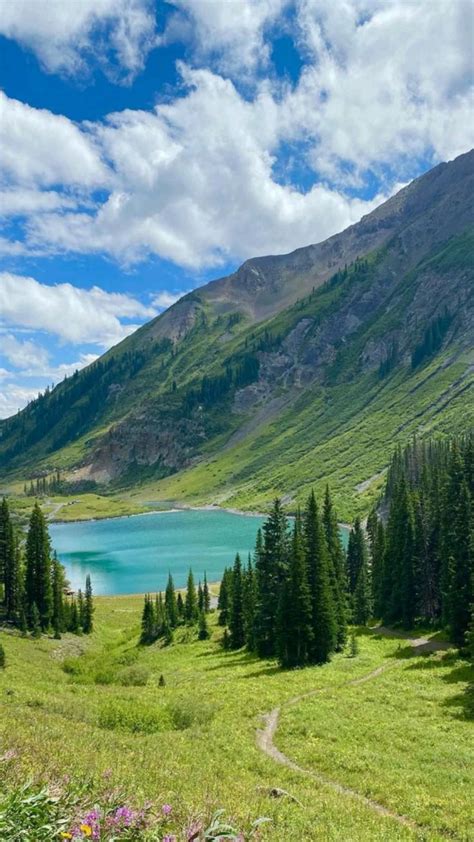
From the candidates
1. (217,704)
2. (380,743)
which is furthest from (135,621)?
(380,743)

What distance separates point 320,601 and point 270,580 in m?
9.92

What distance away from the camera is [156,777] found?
44.8 ft

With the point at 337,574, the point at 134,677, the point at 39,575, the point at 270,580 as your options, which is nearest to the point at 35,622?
the point at 39,575

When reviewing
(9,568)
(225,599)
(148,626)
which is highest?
(9,568)

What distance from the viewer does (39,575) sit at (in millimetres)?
81125

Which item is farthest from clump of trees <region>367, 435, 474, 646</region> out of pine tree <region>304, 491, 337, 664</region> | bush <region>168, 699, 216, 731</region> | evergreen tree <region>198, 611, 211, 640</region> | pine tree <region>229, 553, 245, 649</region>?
bush <region>168, 699, 216, 731</region>

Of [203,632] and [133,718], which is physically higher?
[133,718]

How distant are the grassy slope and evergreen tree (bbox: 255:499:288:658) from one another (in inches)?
223

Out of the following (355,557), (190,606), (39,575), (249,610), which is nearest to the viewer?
(249,610)

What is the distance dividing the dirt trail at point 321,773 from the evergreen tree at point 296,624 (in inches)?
327

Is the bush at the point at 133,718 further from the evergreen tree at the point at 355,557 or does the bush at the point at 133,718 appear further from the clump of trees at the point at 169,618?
the evergreen tree at the point at 355,557

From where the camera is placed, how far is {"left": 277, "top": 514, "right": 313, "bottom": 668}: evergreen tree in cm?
5188

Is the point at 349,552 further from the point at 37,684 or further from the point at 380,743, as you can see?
the point at 380,743

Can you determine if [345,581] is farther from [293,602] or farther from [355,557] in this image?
[355,557]
